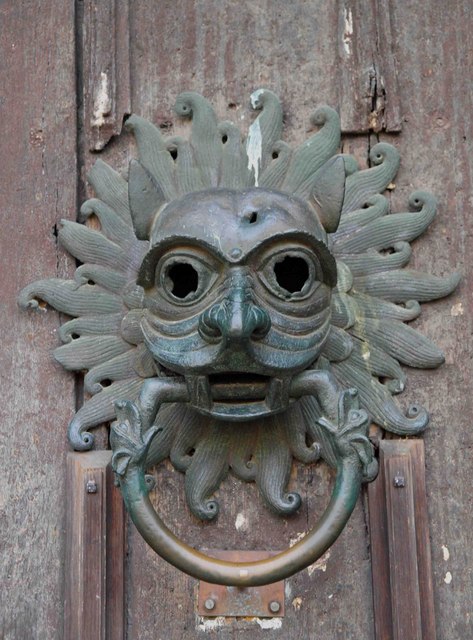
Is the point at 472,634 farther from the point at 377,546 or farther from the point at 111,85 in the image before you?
the point at 111,85

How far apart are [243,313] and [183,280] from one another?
0.54 ft

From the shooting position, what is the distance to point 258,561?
1.14m

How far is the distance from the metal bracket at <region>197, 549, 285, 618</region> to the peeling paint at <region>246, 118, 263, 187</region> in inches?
17.9

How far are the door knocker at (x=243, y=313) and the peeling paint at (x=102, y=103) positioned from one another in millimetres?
39

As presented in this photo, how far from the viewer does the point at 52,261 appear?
1.42 m

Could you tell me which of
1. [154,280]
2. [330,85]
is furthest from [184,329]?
[330,85]

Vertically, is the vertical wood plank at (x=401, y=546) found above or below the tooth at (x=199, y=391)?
below

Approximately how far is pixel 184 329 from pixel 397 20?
54 cm

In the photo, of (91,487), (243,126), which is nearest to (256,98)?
(243,126)

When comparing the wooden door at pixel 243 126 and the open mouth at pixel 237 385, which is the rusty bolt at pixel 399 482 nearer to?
the wooden door at pixel 243 126

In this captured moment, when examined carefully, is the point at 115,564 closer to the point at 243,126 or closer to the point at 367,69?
the point at 243,126

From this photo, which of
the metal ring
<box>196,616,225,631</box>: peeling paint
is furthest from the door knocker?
<box>196,616,225,631</box>: peeling paint

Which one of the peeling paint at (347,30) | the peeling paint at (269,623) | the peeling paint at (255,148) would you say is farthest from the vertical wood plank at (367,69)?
the peeling paint at (269,623)

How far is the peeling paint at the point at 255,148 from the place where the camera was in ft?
4.62
